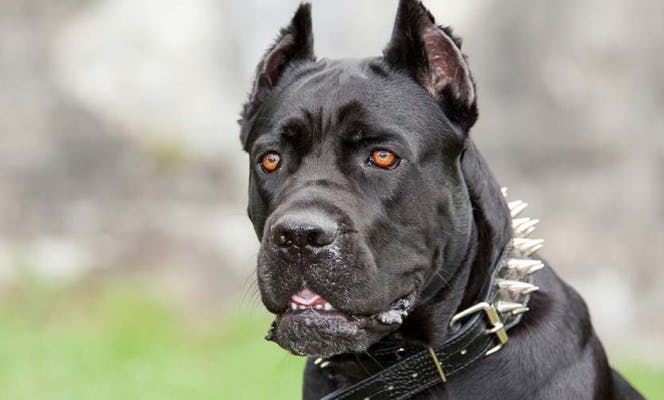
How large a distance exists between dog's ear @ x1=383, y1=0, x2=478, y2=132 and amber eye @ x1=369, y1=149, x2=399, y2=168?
11.2 inches

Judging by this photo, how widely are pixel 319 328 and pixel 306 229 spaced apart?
34 cm

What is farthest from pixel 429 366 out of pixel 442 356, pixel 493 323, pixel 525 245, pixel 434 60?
pixel 434 60

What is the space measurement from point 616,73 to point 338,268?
268 inches

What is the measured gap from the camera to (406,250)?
355 centimetres

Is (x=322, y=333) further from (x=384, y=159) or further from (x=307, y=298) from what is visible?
(x=384, y=159)

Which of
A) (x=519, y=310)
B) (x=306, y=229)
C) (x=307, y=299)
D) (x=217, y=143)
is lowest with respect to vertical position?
(x=519, y=310)

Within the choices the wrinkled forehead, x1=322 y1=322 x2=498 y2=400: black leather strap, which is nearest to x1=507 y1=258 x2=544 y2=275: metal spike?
x1=322 y1=322 x2=498 y2=400: black leather strap

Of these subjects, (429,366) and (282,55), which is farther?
(282,55)

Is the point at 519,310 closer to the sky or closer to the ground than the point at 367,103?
closer to the ground

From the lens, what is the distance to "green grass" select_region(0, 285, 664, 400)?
7.48m

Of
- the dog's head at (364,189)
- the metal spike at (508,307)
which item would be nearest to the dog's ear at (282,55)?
the dog's head at (364,189)

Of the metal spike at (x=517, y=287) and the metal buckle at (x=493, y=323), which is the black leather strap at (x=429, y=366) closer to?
the metal buckle at (x=493, y=323)

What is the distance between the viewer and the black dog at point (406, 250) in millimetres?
3414

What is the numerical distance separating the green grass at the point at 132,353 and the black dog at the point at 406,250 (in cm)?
358
